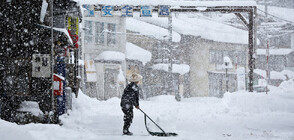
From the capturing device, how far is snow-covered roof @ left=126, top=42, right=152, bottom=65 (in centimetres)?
3106

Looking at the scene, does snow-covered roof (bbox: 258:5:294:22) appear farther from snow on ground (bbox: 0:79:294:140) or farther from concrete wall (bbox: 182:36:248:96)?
snow on ground (bbox: 0:79:294:140)

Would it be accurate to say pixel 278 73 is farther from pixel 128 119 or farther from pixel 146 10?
pixel 128 119

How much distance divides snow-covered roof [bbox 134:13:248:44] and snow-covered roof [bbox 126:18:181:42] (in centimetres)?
181

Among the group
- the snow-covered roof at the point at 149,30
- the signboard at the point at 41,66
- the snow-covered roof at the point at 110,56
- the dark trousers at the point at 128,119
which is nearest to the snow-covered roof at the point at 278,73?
the snow-covered roof at the point at 149,30

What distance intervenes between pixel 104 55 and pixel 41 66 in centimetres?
1991

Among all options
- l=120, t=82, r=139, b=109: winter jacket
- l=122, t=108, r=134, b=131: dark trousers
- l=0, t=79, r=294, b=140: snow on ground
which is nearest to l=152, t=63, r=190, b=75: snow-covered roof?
l=0, t=79, r=294, b=140: snow on ground

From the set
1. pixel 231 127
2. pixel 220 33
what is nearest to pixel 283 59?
pixel 220 33

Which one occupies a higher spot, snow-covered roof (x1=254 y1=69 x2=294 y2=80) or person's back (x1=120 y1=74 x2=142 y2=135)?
person's back (x1=120 y1=74 x2=142 y2=135)

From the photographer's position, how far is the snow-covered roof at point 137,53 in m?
31.1

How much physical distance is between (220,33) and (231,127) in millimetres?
29585

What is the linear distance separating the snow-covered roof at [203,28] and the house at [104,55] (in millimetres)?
6673

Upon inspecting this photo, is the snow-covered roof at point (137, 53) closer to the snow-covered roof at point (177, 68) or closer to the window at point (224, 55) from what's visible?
the snow-covered roof at point (177, 68)

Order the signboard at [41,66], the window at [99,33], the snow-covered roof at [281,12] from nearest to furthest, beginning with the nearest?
the signboard at [41,66], the window at [99,33], the snow-covered roof at [281,12]

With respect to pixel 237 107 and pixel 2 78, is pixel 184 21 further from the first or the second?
pixel 2 78
